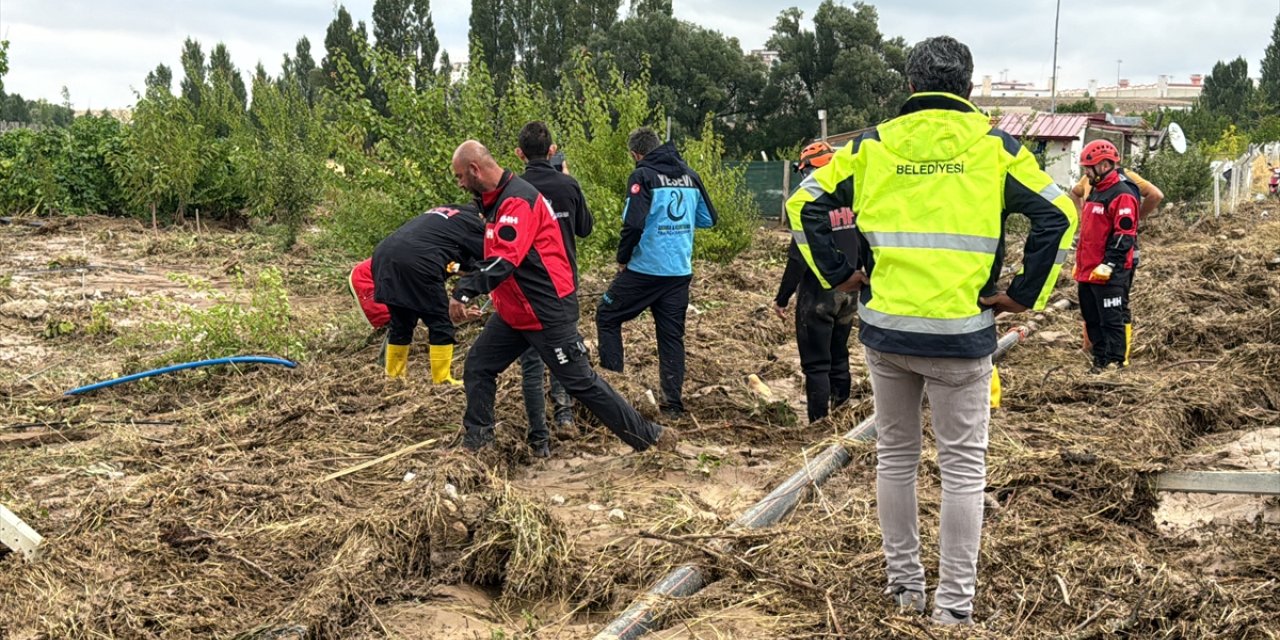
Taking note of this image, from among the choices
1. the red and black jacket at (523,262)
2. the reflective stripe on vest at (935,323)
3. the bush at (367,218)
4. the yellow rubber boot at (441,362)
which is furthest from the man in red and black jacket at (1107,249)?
the bush at (367,218)

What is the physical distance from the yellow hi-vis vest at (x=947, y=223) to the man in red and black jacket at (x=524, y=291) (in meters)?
2.31

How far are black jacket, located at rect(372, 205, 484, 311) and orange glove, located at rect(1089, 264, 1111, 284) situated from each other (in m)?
4.49

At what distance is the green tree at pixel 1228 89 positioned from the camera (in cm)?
6712

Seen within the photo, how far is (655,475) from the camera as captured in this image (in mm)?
5664

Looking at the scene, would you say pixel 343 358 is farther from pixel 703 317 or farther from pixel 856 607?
pixel 856 607

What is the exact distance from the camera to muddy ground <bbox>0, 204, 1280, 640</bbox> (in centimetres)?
376

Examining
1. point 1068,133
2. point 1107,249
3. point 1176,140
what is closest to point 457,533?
point 1107,249

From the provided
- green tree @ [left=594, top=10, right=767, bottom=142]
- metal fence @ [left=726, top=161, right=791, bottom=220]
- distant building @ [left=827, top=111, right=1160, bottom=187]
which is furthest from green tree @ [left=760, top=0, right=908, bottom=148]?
metal fence @ [left=726, top=161, right=791, bottom=220]

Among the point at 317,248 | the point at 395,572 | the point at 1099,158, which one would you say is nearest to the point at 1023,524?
the point at 395,572

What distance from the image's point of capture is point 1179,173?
75.2 ft

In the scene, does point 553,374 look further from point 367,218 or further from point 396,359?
point 367,218

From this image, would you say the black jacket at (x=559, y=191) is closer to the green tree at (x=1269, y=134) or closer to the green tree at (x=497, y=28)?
the green tree at (x=1269, y=134)

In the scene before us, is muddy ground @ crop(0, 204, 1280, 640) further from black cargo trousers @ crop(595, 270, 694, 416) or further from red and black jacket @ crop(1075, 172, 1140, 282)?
red and black jacket @ crop(1075, 172, 1140, 282)

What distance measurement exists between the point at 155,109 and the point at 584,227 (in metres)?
15.1
